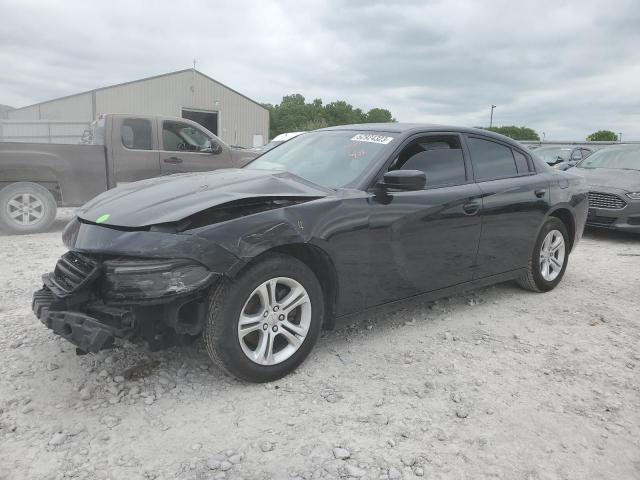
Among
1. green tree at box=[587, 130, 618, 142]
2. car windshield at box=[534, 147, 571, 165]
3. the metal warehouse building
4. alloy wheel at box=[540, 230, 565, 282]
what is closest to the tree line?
green tree at box=[587, 130, 618, 142]

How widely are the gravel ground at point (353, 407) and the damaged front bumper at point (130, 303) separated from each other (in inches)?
15.2

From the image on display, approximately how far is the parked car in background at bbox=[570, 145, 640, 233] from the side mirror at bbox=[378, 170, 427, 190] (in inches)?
240

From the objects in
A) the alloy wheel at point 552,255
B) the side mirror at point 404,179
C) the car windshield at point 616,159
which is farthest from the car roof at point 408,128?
the car windshield at point 616,159

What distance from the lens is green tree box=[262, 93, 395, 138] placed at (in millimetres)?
78500

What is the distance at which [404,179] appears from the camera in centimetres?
327

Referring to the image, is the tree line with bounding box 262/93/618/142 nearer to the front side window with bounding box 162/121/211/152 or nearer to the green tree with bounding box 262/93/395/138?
the green tree with bounding box 262/93/395/138

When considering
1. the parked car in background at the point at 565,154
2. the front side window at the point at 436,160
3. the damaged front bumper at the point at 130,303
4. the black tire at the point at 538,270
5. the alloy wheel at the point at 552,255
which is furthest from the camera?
the parked car in background at the point at 565,154

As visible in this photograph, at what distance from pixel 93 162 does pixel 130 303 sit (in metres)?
5.81

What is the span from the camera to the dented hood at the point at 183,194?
2801 millimetres

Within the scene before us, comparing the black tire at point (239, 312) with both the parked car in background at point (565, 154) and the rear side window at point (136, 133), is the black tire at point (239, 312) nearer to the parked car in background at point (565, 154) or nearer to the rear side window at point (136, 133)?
the rear side window at point (136, 133)

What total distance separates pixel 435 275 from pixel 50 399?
2.55 m

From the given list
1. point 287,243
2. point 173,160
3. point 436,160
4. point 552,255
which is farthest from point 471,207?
point 173,160

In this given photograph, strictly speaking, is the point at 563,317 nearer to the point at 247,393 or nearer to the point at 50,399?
the point at 247,393

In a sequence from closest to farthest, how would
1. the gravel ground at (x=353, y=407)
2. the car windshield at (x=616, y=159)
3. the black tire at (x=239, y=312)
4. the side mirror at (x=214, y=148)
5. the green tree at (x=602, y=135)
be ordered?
the gravel ground at (x=353, y=407) → the black tire at (x=239, y=312) → the side mirror at (x=214, y=148) → the car windshield at (x=616, y=159) → the green tree at (x=602, y=135)
